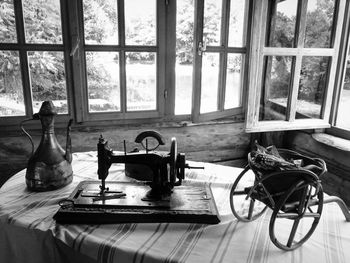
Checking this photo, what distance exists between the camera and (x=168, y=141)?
2.54 metres

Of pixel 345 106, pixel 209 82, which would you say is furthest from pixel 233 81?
pixel 345 106

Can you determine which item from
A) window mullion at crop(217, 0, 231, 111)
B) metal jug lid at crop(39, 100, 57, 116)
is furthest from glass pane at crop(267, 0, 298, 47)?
metal jug lid at crop(39, 100, 57, 116)

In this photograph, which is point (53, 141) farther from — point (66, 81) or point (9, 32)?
point (9, 32)

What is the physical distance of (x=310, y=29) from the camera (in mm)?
2215

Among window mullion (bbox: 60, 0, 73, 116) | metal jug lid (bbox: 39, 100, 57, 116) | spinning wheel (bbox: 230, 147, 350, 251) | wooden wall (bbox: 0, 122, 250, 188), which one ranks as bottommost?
wooden wall (bbox: 0, 122, 250, 188)

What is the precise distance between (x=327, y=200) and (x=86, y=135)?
1.81 metres

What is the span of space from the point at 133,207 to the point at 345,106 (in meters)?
1.95

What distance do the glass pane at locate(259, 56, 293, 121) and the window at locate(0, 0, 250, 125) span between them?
0.28 metres

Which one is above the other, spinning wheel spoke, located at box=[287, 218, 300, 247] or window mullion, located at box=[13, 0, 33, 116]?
window mullion, located at box=[13, 0, 33, 116]

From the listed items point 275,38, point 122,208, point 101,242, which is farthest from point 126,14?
point 101,242

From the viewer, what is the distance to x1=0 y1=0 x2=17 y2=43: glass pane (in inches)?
81.4

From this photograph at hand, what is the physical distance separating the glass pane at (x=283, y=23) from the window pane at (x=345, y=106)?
499mm

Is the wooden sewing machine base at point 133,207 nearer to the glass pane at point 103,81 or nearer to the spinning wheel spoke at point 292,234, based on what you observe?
the spinning wheel spoke at point 292,234

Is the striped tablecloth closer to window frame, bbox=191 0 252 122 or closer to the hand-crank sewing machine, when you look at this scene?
the hand-crank sewing machine
